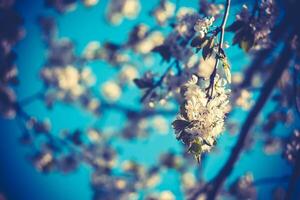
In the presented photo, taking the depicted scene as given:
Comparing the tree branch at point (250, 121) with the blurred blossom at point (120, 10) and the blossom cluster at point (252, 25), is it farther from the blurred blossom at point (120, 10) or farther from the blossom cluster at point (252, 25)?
the blurred blossom at point (120, 10)

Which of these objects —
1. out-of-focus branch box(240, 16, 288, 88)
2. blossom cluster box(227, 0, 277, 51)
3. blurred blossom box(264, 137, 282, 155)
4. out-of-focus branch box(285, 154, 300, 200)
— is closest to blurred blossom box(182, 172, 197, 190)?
blurred blossom box(264, 137, 282, 155)

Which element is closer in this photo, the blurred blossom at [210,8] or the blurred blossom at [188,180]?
the blurred blossom at [210,8]

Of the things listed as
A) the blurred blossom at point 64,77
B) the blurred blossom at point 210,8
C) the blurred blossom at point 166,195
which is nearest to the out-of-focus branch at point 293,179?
the blurred blossom at point 210,8

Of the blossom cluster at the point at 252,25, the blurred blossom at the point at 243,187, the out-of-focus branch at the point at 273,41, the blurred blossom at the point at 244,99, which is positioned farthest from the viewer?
the blurred blossom at the point at 243,187

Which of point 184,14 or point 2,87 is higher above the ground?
point 2,87

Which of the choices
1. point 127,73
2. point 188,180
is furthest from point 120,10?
point 188,180

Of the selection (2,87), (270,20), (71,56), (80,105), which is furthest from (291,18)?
(2,87)

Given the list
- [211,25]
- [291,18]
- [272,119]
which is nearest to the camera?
[211,25]

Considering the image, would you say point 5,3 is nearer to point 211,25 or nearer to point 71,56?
point 71,56
